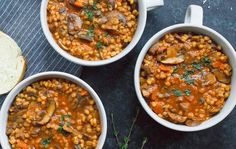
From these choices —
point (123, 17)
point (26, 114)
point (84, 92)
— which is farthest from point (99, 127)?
point (123, 17)

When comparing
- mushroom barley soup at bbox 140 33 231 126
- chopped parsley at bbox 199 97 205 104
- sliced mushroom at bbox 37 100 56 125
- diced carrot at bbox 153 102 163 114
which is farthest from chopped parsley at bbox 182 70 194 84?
sliced mushroom at bbox 37 100 56 125

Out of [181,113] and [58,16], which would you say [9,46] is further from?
[181,113]

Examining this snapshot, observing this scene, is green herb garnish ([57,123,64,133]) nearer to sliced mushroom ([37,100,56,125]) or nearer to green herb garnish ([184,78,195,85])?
sliced mushroom ([37,100,56,125])

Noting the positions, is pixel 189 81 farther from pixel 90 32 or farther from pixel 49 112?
pixel 49 112

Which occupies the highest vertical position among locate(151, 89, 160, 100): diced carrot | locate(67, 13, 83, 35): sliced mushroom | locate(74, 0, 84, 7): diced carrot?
locate(74, 0, 84, 7): diced carrot

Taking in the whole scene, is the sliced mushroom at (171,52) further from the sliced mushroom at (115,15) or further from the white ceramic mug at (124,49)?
the sliced mushroom at (115,15)

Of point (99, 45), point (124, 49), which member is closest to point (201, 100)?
point (124, 49)

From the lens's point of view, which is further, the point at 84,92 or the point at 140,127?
the point at 140,127
